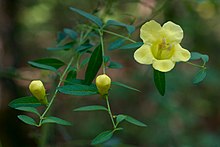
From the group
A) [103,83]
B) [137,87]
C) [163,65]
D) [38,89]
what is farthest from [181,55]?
[137,87]

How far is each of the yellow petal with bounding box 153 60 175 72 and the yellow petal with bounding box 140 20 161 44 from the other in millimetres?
51

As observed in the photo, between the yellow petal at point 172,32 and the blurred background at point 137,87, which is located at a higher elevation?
the yellow petal at point 172,32

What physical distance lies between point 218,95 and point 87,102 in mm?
865

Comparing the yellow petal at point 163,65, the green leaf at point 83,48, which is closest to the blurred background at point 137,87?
the green leaf at point 83,48

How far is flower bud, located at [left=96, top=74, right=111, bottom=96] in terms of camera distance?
2.60 ft

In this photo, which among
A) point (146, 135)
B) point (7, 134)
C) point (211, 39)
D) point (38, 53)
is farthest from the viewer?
point (38, 53)

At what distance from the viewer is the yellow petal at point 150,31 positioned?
83 cm

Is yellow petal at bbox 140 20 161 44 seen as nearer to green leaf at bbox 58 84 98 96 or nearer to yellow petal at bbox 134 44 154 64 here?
yellow petal at bbox 134 44 154 64

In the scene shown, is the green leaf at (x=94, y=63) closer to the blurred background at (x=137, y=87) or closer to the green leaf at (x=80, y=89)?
the green leaf at (x=80, y=89)

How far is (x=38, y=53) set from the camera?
10.9 ft

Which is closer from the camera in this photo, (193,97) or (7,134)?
(7,134)

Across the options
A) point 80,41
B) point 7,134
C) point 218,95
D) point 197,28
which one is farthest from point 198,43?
point 80,41

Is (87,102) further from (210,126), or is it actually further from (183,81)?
(210,126)

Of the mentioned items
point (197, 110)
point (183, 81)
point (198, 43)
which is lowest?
point (197, 110)
